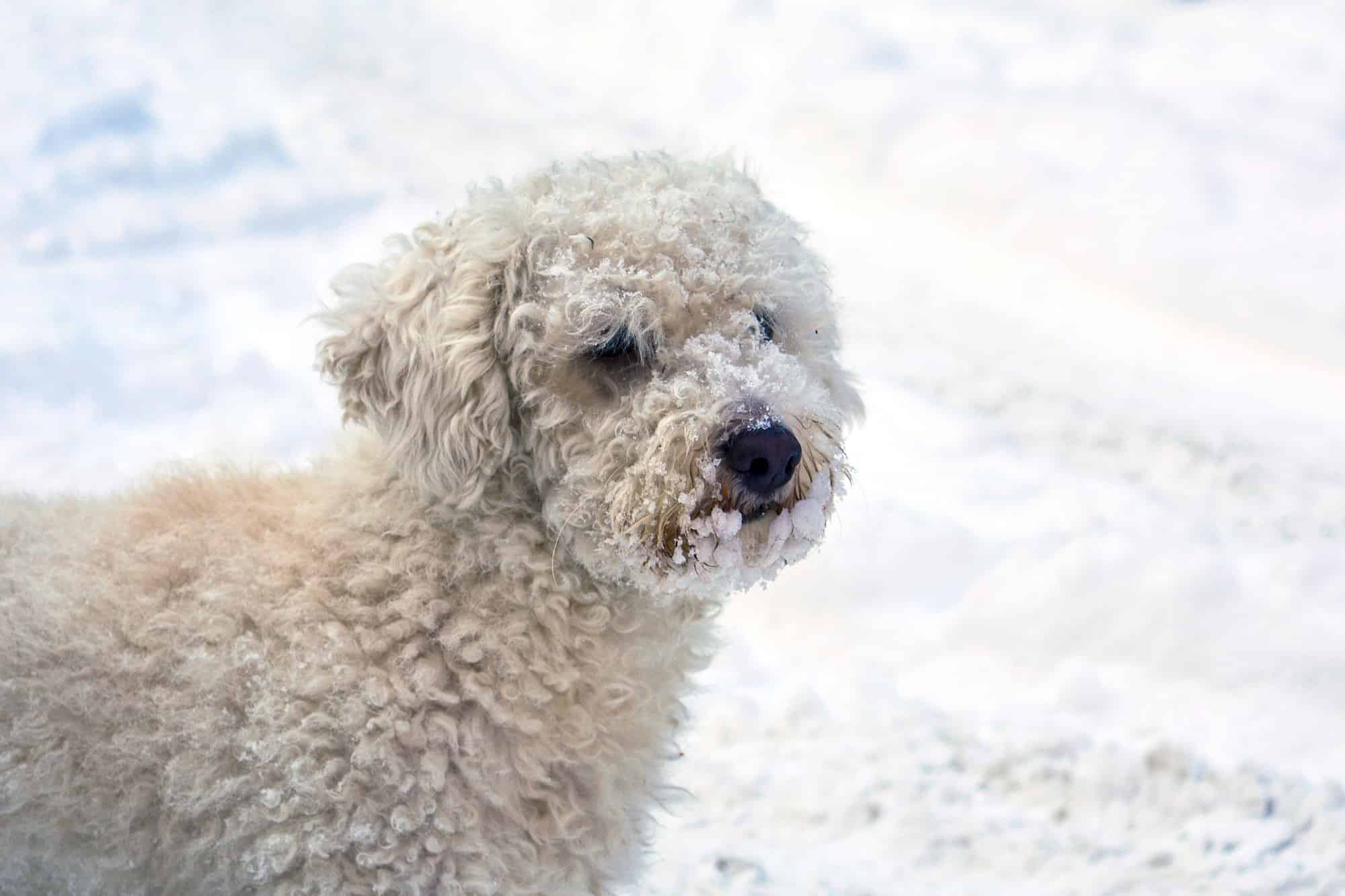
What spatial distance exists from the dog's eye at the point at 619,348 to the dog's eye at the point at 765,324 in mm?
316

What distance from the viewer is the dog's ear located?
2773 mm

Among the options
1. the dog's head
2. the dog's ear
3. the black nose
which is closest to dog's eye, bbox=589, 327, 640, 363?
the dog's head

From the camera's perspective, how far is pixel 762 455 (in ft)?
8.14

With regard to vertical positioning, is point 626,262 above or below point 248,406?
below

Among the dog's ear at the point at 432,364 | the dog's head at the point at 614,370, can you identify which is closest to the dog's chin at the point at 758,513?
the dog's head at the point at 614,370

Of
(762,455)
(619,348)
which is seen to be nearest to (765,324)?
(619,348)

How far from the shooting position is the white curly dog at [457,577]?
2.50 meters

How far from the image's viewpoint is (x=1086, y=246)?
7949 mm

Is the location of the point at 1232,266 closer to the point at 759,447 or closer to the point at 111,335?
the point at 759,447

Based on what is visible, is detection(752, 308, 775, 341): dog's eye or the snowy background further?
the snowy background

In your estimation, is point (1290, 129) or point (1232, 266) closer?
point (1232, 266)

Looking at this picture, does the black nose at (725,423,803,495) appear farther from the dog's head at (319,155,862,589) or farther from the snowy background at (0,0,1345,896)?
the snowy background at (0,0,1345,896)

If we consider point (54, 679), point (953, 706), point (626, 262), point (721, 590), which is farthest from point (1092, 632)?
point (54, 679)

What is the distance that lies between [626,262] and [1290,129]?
707 centimetres
